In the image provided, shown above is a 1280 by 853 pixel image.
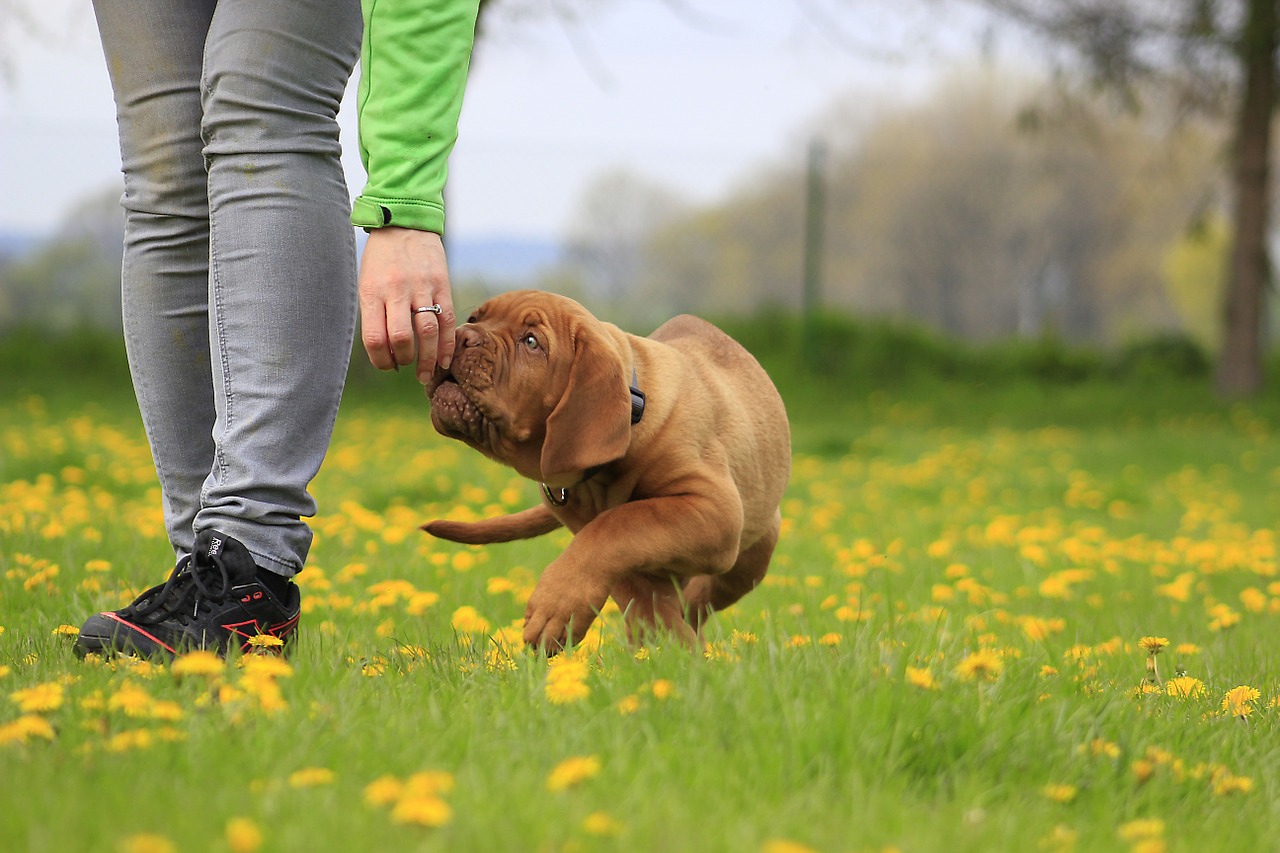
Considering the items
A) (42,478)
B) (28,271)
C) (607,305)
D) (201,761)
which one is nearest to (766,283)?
(607,305)

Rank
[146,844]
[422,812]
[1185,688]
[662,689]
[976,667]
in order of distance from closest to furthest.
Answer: [146,844]
[422,812]
[662,689]
[976,667]
[1185,688]

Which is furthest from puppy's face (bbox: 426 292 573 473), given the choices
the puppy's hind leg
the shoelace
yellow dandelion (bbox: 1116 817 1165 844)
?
yellow dandelion (bbox: 1116 817 1165 844)

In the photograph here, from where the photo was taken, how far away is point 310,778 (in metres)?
1.52

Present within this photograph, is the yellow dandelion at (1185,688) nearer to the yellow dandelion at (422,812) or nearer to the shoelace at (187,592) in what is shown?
the yellow dandelion at (422,812)

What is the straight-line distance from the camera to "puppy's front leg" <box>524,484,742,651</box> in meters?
2.39

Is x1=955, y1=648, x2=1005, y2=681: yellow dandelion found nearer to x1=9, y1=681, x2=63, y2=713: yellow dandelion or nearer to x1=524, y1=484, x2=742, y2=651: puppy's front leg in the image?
x1=524, y1=484, x2=742, y2=651: puppy's front leg

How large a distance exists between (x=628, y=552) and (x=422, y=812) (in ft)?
3.78

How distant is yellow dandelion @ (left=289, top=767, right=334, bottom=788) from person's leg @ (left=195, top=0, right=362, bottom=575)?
0.90 metres

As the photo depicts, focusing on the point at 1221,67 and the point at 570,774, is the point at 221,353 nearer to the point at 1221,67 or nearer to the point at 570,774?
the point at 570,774

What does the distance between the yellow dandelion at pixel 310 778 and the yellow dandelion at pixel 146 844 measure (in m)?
0.20

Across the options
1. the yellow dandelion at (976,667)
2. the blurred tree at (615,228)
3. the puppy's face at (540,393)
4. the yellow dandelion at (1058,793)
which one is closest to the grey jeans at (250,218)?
the puppy's face at (540,393)

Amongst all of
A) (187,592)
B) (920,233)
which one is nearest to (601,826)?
(187,592)

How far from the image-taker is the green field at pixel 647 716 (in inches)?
57.9

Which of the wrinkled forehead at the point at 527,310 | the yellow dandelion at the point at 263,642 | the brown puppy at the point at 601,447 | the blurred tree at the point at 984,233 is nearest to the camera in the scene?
the yellow dandelion at the point at 263,642
